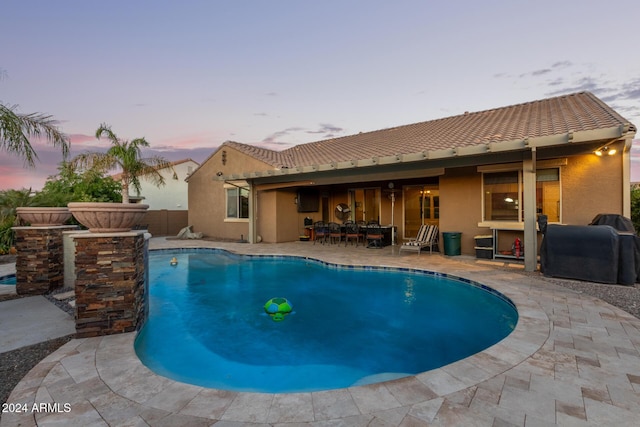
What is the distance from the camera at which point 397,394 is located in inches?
91.8

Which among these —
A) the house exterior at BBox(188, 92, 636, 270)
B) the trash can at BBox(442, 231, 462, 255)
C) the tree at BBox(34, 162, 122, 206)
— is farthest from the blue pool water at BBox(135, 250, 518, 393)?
the tree at BBox(34, 162, 122, 206)

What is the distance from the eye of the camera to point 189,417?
6.75 feet

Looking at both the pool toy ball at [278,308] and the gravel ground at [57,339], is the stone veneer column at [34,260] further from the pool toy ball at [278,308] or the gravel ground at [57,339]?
the pool toy ball at [278,308]

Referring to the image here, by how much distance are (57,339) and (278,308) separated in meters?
3.01

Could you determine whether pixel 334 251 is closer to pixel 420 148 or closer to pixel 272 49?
pixel 420 148

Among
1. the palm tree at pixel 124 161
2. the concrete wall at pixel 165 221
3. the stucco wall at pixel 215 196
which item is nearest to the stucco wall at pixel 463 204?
the stucco wall at pixel 215 196

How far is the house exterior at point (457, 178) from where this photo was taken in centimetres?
710

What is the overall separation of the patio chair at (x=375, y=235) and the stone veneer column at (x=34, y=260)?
8.92 m

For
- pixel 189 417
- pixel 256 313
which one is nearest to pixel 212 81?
pixel 256 313

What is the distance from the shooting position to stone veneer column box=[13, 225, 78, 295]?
5.42 metres

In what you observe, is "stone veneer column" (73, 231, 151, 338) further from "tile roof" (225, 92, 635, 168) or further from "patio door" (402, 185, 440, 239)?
"patio door" (402, 185, 440, 239)

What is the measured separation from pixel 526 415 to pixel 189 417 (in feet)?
7.41

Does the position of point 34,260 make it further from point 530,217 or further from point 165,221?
point 165,221

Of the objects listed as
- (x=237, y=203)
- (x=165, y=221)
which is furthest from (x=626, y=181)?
(x=165, y=221)
